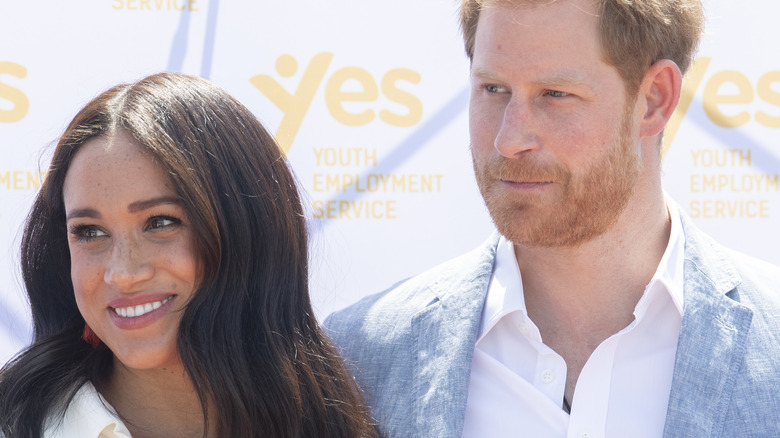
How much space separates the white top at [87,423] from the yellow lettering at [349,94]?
1.40m

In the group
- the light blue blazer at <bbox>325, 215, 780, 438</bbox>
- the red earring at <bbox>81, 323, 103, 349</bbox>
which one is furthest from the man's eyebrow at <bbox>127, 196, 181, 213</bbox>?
the light blue blazer at <bbox>325, 215, 780, 438</bbox>

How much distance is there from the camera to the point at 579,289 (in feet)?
7.64

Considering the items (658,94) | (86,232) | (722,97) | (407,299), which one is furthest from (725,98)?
(86,232)

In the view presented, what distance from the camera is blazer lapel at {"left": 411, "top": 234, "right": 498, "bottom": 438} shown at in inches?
83.6

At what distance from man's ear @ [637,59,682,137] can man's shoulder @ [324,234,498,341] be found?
515 mm

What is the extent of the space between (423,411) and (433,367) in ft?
0.38

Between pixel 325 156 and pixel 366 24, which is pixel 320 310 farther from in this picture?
pixel 366 24

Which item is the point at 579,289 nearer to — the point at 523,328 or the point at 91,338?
the point at 523,328

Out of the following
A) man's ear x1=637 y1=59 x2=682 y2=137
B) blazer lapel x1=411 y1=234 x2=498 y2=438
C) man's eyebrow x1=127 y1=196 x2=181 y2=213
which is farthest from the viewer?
man's ear x1=637 y1=59 x2=682 y2=137

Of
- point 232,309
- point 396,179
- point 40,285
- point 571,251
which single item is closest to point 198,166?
point 232,309

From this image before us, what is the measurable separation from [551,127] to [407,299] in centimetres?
61

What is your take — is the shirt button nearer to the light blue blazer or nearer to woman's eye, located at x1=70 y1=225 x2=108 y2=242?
the light blue blazer

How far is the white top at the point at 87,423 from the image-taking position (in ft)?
6.15

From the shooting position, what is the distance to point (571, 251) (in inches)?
91.6
